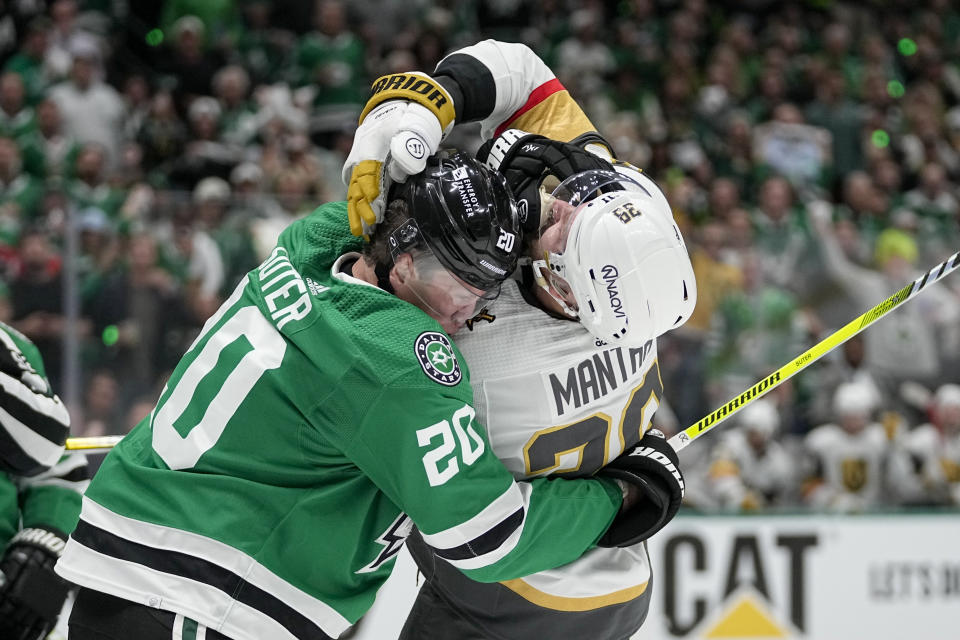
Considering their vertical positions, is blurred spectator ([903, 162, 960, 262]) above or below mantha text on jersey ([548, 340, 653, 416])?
below

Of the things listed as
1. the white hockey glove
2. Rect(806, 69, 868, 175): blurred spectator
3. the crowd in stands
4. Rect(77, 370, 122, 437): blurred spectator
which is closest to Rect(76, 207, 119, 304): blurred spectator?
the crowd in stands

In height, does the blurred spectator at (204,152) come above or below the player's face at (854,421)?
above

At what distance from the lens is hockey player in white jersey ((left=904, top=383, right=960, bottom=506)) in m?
5.53

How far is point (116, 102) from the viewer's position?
709 centimetres

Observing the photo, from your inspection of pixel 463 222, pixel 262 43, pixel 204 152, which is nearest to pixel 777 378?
pixel 463 222

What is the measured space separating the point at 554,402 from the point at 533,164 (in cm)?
46

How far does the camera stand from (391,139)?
225cm

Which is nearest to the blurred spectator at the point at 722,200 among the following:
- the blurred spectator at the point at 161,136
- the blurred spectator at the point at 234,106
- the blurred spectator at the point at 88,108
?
the blurred spectator at the point at 234,106

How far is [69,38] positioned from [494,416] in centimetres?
583

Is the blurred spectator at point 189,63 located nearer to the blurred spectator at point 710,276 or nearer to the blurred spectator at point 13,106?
the blurred spectator at point 13,106

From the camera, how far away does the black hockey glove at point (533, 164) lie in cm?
230

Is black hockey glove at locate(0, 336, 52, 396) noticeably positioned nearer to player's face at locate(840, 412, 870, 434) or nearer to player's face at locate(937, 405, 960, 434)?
player's face at locate(840, 412, 870, 434)

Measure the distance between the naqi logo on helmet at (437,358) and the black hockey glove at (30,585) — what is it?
42.5 inches

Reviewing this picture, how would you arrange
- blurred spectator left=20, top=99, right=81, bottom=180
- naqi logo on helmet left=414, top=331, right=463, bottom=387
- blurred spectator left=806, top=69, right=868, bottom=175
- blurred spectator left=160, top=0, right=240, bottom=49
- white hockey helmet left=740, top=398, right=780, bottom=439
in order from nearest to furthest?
naqi logo on helmet left=414, top=331, right=463, bottom=387
white hockey helmet left=740, top=398, right=780, bottom=439
blurred spectator left=20, top=99, right=81, bottom=180
blurred spectator left=160, top=0, right=240, bottom=49
blurred spectator left=806, top=69, right=868, bottom=175
